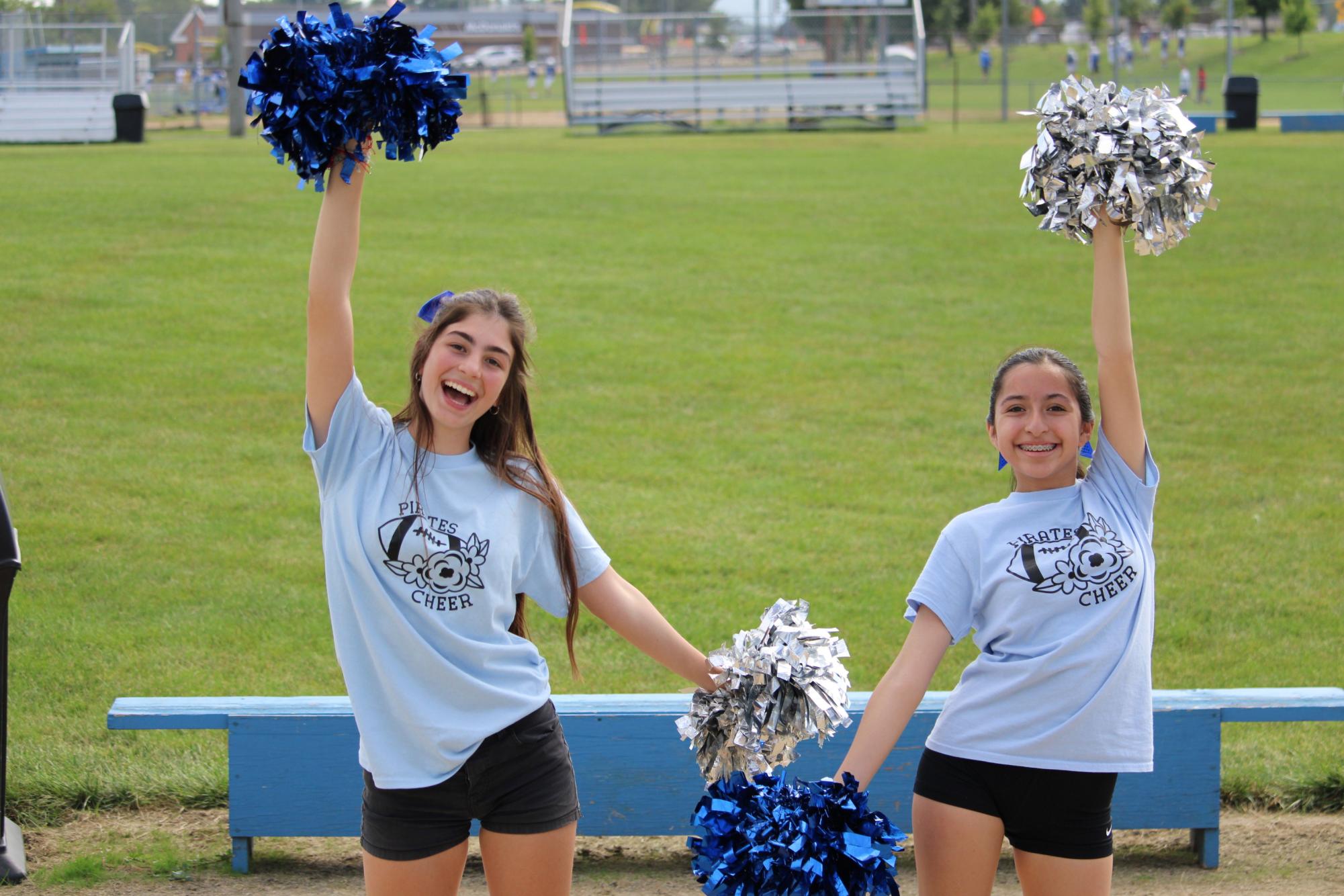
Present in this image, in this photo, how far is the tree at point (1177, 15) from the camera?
44.9 meters

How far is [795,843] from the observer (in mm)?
2061

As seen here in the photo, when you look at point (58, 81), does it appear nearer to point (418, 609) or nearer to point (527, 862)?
point (418, 609)

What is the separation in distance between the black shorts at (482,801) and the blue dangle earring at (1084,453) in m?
1.01

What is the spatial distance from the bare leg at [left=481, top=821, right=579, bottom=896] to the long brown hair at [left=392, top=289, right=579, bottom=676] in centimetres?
36

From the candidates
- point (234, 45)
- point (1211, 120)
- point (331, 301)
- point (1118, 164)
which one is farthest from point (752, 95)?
point (331, 301)

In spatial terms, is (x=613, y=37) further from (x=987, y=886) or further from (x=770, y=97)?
(x=987, y=886)

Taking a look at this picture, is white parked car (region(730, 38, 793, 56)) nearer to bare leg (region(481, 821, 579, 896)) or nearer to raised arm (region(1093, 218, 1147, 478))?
raised arm (region(1093, 218, 1147, 478))

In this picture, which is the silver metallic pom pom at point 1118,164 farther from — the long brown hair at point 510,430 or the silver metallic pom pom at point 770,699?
the long brown hair at point 510,430


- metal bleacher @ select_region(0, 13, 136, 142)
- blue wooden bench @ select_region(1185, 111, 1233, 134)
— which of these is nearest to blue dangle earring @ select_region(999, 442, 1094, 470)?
blue wooden bench @ select_region(1185, 111, 1233, 134)

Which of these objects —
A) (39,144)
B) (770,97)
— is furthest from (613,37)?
(39,144)

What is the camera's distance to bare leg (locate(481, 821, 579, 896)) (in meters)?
2.38

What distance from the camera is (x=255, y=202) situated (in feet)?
48.4

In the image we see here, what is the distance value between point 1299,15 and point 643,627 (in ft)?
150

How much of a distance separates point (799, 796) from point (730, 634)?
3112 mm
